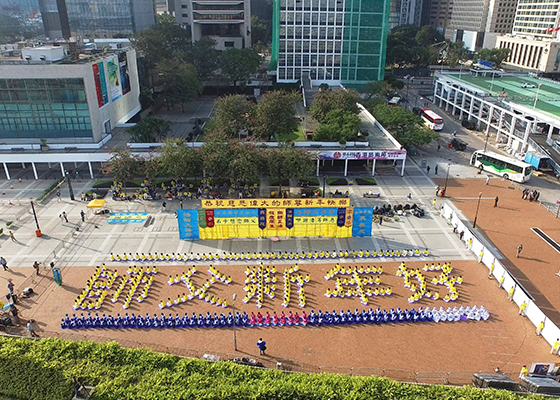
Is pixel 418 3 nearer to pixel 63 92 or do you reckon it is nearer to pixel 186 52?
pixel 186 52

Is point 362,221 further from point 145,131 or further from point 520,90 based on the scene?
point 520,90

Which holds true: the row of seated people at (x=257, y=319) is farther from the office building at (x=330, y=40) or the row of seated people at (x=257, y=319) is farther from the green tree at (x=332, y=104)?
the office building at (x=330, y=40)

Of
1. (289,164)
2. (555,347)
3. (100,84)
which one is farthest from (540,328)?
(100,84)

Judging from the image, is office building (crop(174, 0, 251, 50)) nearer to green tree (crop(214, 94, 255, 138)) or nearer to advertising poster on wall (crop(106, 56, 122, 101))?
advertising poster on wall (crop(106, 56, 122, 101))

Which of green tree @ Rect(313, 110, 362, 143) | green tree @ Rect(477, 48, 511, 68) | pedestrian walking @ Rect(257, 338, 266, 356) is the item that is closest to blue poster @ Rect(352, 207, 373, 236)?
pedestrian walking @ Rect(257, 338, 266, 356)

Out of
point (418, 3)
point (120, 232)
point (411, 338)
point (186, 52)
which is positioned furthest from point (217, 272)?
point (418, 3)

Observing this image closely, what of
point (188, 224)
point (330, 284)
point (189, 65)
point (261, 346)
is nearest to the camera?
point (261, 346)
